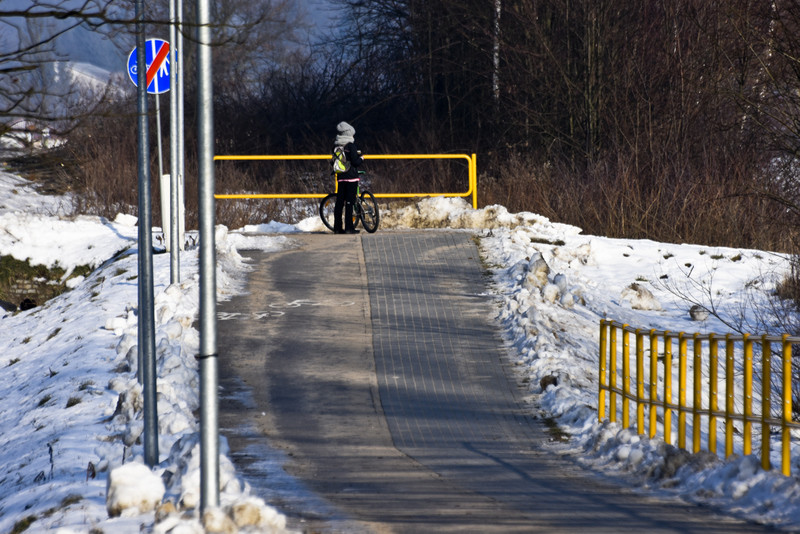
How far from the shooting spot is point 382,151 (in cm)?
3070

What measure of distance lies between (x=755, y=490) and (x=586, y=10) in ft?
60.0

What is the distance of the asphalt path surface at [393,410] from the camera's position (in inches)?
224

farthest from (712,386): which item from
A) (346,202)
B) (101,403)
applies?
(346,202)

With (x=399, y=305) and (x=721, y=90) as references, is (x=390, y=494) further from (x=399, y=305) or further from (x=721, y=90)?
(x=721, y=90)

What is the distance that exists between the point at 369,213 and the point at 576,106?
29.1 ft

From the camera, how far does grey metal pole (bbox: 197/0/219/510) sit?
4.96 m

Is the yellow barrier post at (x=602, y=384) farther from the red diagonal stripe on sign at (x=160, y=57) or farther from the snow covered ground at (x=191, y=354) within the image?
the red diagonal stripe on sign at (x=160, y=57)

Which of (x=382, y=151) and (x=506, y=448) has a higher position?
(x=382, y=151)

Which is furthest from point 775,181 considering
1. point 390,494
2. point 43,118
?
point 43,118

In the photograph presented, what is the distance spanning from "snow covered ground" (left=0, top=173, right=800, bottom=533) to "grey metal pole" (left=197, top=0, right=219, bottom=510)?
230 millimetres

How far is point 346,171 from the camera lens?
1538 cm

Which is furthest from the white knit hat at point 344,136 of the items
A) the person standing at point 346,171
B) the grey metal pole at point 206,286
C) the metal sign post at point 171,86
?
the grey metal pole at point 206,286

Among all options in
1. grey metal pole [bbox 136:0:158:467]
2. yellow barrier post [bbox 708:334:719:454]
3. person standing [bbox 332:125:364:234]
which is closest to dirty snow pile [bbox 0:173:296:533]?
grey metal pole [bbox 136:0:158:467]

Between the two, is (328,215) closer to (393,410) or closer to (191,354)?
(191,354)
